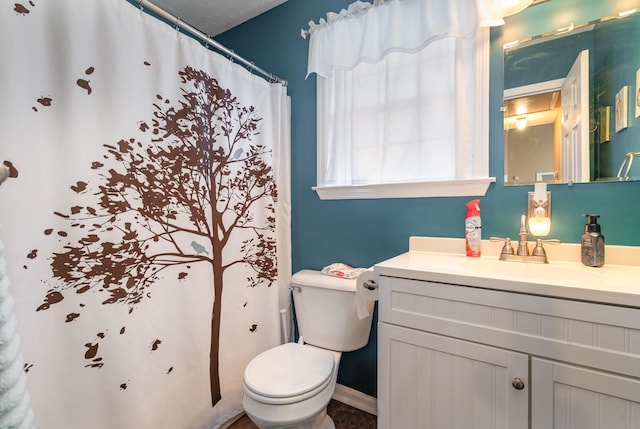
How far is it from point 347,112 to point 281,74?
1.94ft

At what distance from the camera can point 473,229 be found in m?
1.26

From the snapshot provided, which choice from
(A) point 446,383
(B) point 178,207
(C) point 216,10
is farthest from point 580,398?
(C) point 216,10

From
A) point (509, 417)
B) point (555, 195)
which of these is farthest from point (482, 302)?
point (555, 195)

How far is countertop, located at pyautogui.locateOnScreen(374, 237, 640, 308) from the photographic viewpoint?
2.49 ft

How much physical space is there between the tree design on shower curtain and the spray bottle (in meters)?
1.05

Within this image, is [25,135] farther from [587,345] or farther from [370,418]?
[370,418]

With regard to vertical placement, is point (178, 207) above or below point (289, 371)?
above

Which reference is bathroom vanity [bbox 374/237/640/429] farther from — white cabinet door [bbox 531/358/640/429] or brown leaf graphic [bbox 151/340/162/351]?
brown leaf graphic [bbox 151/340/162/351]

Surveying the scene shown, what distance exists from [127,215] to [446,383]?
1.28 meters

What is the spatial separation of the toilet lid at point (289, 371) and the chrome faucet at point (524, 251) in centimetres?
88

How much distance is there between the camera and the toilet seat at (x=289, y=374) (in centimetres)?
111

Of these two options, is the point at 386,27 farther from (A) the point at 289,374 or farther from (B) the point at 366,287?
(A) the point at 289,374

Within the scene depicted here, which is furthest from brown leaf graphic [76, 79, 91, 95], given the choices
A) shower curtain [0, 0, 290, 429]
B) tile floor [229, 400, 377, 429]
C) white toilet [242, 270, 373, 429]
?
tile floor [229, 400, 377, 429]

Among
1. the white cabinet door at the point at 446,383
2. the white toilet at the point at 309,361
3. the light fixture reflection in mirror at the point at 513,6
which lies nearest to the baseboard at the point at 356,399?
the white toilet at the point at 309,361
